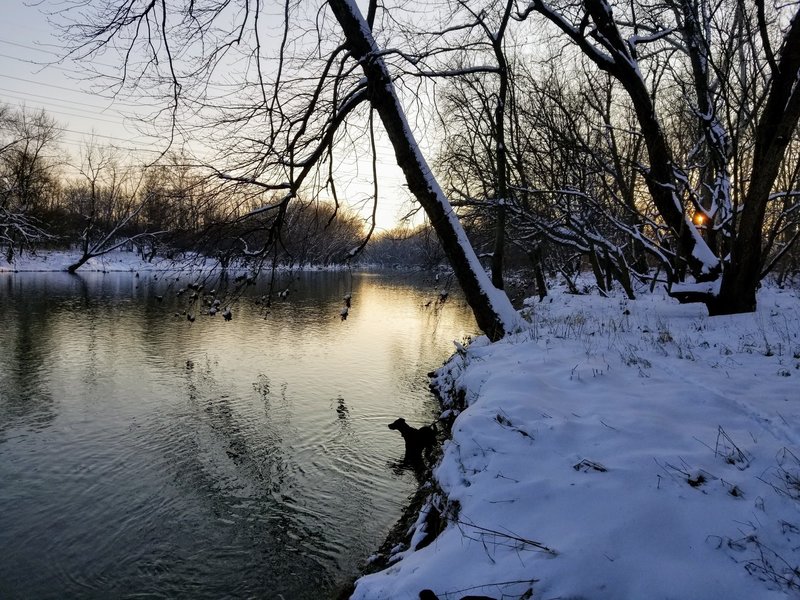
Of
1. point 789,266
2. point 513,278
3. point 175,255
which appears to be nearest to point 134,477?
point 175,255

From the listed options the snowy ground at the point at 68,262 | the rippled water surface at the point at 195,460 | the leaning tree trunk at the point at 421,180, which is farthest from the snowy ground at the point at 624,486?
the snowy ground at the point at 68,262

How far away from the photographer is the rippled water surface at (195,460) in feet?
16.7

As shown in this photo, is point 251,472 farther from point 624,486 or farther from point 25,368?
point 25,368

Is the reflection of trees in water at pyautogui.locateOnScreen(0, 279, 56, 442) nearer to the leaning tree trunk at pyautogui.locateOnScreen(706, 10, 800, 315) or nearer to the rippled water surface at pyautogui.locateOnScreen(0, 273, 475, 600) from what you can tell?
the rippled water surface at pyautogui.locateOnScreen(0, 273, 475, 600)

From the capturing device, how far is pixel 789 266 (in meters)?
23.6

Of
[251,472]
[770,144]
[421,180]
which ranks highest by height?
[770,144]

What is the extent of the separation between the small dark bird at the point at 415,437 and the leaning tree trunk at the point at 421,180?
7.12 feet

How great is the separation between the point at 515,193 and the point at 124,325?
50.1ft

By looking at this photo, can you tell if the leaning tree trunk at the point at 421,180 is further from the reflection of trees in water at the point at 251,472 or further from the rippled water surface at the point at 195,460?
the reflection of trees in water at the point at 251,472

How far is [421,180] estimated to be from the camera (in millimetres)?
7980

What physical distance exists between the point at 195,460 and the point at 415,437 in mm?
3528

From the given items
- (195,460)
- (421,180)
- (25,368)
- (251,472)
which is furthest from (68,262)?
(421,180)

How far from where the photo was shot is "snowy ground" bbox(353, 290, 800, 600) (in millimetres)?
2523

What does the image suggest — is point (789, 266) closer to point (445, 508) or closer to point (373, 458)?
point (373, 458)
